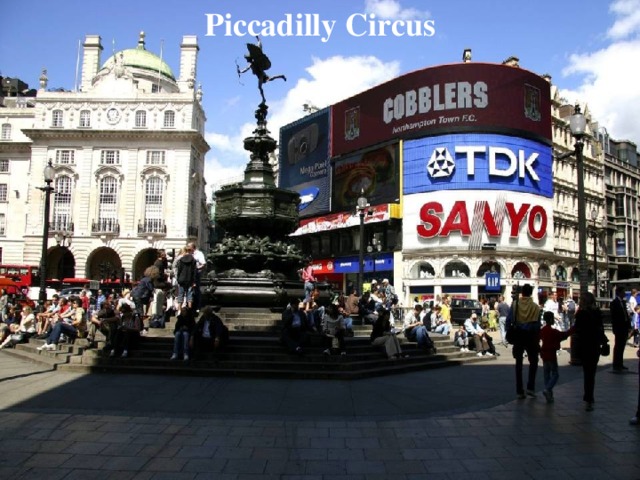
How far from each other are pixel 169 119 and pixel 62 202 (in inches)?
528

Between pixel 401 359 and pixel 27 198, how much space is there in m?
55.5

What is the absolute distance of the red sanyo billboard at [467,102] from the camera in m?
45.2

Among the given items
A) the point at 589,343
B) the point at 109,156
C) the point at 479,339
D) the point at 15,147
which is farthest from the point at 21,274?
the point at 589,343

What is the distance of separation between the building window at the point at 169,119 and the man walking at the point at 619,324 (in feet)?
157

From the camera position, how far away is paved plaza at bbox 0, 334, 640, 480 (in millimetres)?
5008

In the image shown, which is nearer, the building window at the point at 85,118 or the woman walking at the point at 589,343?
the woman walking at the point at 589,343

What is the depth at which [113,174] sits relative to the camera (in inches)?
2015

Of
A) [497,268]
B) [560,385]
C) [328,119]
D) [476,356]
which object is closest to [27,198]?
[328,119]

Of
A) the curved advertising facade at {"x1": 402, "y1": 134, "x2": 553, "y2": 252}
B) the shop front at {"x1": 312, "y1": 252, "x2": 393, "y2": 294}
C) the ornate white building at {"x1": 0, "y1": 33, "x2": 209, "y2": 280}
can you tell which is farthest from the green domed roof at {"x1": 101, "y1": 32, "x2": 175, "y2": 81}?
the curved advertising facade at {"x1": 402, "y1": 134, "x2": 553, "y2": 252}

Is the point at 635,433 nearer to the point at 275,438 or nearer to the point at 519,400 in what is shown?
the point at 519,400

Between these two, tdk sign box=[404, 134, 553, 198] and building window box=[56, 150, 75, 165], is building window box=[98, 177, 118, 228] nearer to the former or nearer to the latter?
building window box=[56, 150, 75, 165]

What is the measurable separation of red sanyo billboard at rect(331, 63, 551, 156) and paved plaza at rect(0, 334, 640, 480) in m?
39.1

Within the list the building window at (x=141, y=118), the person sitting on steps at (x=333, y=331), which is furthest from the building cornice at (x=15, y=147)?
the person sitting on steps at (x=333, y=331)

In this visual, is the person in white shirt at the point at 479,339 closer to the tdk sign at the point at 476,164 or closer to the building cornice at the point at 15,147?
the tdk sign at the point at 476,164
